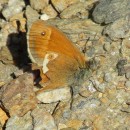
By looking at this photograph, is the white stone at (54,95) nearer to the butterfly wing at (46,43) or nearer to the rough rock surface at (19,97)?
the rough rock surface at (19,97)

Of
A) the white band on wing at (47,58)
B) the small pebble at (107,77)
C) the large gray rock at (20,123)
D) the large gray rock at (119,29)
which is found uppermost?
the large gray rock at (119,29)

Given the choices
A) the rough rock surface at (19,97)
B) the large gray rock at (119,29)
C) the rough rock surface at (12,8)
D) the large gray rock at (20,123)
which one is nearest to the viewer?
the large gray rock at (20,123)

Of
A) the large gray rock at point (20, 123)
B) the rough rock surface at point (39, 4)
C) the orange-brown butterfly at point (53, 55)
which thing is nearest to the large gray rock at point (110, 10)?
the orange-brown butterfly at point (53, 55)

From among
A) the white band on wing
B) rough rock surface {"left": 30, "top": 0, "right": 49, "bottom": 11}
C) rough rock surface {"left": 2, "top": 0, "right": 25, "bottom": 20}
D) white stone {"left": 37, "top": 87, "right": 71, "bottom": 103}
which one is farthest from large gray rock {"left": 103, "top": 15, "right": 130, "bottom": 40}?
rough rock surface {"left": 2, "top": 0, "right": 25, "bottom": 20}

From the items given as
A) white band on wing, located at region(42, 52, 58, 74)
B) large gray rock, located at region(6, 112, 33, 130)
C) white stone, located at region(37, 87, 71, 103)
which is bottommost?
large gray rock, located at region(6, 112, 33, 130)

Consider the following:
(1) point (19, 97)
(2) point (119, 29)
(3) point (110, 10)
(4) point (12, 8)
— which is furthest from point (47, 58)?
(4) point (12, 8)

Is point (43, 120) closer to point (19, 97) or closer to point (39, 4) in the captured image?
point (19, 97)

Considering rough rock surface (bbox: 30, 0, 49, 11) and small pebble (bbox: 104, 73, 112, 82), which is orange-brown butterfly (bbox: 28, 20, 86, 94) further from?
rough rock surface (bbox: 30, 0, 49, 11)
